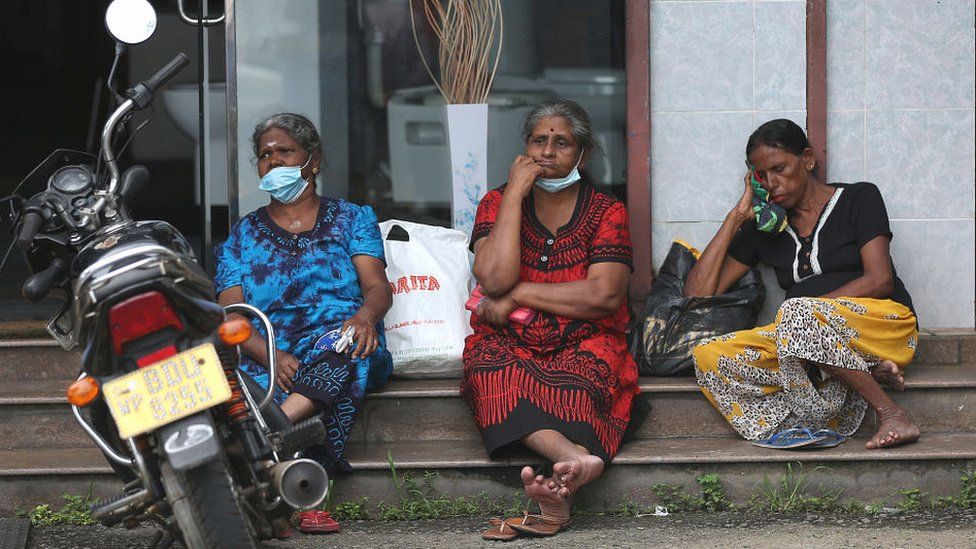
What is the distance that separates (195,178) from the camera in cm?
624

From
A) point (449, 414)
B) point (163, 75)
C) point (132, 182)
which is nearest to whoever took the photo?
point (132, 182)

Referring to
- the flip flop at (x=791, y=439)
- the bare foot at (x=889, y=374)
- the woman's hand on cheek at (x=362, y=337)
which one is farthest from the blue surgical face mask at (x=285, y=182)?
the bare foot at (x=889, y=374)

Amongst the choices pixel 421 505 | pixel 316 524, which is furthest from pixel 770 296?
pixel 316 524

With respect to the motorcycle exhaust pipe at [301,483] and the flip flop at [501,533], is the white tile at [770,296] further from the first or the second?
the motorcycle exhaust pipe at [301,483]

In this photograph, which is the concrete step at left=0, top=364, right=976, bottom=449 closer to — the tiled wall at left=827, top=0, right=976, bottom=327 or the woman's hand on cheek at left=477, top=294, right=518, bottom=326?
the woman's hand on cheek at left=477, top=294, right=518, bottom=326

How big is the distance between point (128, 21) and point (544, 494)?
1917mm

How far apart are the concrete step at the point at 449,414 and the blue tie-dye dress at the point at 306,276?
149 millimetres

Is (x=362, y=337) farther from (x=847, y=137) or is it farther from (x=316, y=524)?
(x=847, y=137)

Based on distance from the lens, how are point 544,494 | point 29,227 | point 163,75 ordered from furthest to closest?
point 544,494, point 163,75, point 29,227

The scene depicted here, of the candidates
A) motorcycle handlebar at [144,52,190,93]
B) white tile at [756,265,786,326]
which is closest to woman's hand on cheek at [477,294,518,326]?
white tile at [756,265,786,326]

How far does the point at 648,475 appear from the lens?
4.41 meters

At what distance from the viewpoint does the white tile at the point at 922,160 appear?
17.9 feet

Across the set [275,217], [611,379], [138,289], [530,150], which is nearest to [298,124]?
[275,217]

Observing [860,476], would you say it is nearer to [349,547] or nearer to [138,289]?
[349,547]
